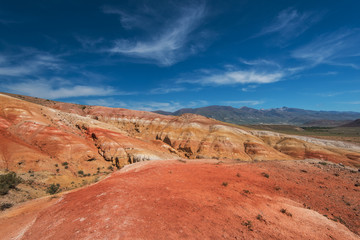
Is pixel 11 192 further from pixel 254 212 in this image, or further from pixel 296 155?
pixel 296 155

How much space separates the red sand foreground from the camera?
21.8 ft

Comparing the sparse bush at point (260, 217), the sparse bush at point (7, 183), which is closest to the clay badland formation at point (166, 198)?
the sparse bush at point (260, 217)

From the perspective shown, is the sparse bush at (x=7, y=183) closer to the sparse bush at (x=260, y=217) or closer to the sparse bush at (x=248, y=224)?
the sparse bush at (x=248, y=224)

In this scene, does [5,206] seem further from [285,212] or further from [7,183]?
[285,212]

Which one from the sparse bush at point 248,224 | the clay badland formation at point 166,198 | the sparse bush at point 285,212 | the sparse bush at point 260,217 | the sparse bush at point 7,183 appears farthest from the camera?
the sparse bush at point 7,183

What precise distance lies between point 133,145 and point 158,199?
26264 mm

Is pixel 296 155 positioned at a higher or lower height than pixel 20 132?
lower

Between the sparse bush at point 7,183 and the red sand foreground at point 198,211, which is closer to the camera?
the red sand foreground at point 198,211

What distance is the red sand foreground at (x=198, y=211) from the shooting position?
665cm

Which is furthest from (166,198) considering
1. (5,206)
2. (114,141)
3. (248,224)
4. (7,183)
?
(114,141)

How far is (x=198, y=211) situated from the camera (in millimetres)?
7926

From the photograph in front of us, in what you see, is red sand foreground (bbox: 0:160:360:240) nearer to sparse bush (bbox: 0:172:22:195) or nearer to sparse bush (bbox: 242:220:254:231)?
sparse bush (bbox: 242:220:254:231)

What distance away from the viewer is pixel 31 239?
678cm

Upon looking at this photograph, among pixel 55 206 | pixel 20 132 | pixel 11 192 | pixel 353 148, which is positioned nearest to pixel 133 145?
pixel 20 132
